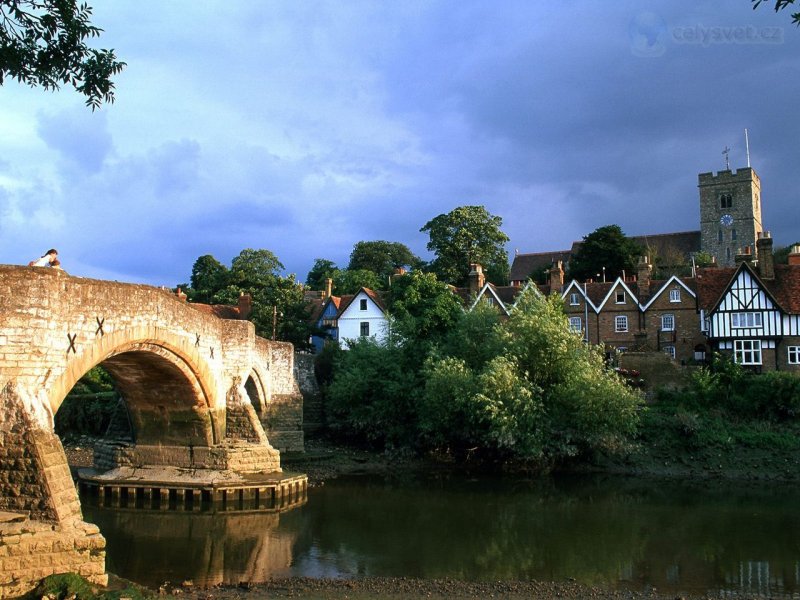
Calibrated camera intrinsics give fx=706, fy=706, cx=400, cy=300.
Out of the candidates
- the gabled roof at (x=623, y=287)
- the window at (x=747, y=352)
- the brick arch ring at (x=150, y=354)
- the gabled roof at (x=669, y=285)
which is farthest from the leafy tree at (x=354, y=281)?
the brick arch ring at (x=150, y=354)

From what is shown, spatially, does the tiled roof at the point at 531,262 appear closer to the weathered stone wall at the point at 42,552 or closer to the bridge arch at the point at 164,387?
the bridge arch at the point at 164,387

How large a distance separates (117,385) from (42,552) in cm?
916

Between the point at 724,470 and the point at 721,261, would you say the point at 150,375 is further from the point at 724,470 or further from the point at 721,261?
the point at 721,261

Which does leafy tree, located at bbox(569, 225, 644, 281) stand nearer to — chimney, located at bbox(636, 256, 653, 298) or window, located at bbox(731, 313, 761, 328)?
chimney, located at bbox(636, 256, 653, 298)

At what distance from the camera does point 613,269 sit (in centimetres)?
4709

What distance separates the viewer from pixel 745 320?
110ft

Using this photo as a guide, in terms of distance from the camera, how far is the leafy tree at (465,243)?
5059 cm

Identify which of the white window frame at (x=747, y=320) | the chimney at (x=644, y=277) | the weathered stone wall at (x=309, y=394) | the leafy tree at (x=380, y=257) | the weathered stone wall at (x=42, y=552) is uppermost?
the leafy tree at (x=380, y=257)

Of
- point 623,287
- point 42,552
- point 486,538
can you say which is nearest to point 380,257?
point 623,287

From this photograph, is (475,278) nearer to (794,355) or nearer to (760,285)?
(760,285)

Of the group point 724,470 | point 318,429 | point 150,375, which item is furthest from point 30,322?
point 724,470

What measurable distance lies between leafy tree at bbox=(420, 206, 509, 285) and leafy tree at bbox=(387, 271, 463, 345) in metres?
15.2

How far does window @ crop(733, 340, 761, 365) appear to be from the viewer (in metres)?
33.2

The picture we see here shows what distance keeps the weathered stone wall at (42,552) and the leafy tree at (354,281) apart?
3798 cm
